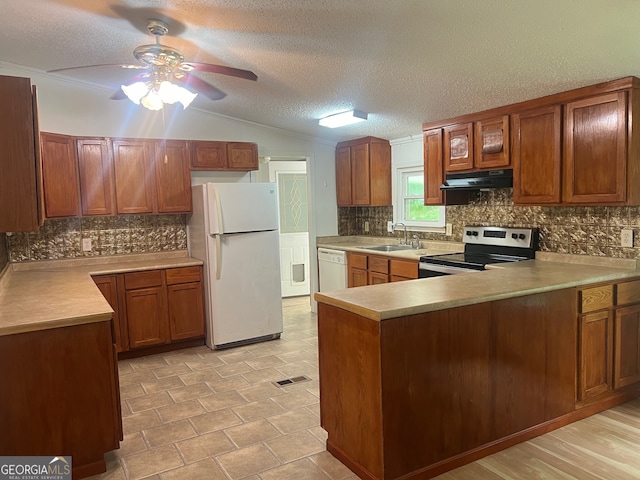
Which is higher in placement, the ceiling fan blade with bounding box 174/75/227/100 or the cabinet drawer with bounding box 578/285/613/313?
the ceiling fan blade with bounding box 174/75/227/100

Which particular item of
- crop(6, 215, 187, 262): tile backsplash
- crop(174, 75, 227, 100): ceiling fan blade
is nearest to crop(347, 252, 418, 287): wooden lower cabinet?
crop(6, 215, 187, 262): tile backsplash

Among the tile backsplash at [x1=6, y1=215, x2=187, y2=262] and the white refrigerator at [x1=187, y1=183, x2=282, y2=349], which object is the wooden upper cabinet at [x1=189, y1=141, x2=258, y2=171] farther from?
the tile backsplash at [x1=6, y1=215, x2=187, y2=262]

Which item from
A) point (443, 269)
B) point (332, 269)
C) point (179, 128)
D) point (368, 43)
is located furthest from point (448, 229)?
point (179, 128)

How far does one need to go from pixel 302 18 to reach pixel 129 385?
120 inches

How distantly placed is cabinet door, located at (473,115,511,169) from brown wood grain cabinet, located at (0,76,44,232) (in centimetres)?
327

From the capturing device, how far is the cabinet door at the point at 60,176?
4023mm

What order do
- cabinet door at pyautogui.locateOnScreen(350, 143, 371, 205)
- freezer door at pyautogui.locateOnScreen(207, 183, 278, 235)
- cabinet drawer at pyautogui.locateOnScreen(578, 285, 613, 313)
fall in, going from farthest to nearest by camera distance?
1. cabinet door at pyautogui.locateOnScreen(350, 143, 371, 205)
2. freezer door at pyautogui.locateOnScreen(207, 183, 278, 235)
3. cabinet drawer at pyautogui.locateOnScreen(578, 285, 613, 313)

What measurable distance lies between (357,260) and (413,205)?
920mm

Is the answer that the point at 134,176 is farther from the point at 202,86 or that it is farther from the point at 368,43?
the point at 368,43

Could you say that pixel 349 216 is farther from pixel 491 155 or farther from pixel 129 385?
pixel 129 385

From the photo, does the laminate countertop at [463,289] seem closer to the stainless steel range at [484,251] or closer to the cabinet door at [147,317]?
the stainless steel range at [484,251]

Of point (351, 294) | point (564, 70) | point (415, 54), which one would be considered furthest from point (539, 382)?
point (415, 54)

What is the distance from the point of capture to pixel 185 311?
4578mm

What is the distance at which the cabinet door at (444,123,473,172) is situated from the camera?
4043 mm
